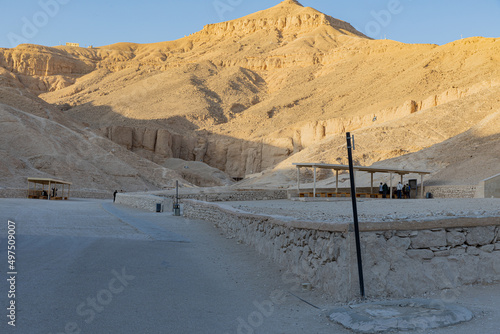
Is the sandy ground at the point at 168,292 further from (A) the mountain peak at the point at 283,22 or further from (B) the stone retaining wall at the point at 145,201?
(A) the mountain peak at the point at 283,22

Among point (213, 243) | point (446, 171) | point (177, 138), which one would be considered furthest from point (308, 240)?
point (177, 138)

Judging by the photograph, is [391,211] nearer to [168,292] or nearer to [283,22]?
[168,292]

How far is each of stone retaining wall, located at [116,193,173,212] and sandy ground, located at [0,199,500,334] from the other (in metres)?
11.8

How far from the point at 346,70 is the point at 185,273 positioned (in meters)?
74.1

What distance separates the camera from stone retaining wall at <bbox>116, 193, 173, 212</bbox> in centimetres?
2153

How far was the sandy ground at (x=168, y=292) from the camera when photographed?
4.80 meters

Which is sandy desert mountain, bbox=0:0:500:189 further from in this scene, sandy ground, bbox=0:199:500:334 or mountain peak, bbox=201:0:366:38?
sandy ground, bbox=0:199:500:334

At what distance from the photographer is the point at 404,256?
5.57m

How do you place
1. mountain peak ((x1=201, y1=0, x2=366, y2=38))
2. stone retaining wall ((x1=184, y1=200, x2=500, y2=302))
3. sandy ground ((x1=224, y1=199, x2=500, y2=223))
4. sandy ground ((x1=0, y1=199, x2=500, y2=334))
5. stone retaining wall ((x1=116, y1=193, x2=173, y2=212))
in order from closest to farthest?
sandy ground ((x1=0, y1=199, x2=500, y2=334)), stone retaining wall ((x1=184, y1=200, x2=500, y2=302)), sandy ground ((x1=224, y1=199, x2=500, y2=223)), stone retaining wall ((x1=116, y1=193, x2=173, y2=212)), mountain peak ((x1=201, y1=0, x2=366, y2=38))

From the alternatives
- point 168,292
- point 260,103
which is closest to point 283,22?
point 260,103

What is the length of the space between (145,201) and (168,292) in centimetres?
1777

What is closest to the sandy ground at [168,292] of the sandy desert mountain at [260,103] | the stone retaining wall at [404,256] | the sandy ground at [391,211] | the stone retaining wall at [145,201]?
the stone retaining wall at [404,256]

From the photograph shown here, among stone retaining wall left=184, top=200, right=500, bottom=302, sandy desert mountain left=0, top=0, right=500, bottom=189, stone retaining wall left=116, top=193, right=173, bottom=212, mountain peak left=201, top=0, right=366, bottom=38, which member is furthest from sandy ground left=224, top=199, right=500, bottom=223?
mountain peak left=201, top=0, right=366, bottom=38

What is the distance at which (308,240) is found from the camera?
20.6 ft
